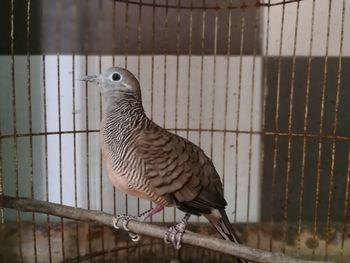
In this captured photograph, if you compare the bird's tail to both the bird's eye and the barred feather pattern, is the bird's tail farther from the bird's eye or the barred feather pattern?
the bird's eye

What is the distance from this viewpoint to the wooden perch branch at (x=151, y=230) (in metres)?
1.24

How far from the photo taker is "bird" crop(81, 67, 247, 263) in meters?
1.51

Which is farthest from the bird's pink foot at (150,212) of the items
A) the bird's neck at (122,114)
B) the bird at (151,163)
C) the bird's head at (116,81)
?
the bird's head at (116,81)

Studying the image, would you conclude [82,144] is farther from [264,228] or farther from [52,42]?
[264,228]

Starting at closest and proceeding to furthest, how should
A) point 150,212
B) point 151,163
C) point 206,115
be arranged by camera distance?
point 151,163
point 150,212
point 206,115

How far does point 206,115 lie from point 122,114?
1019 mm

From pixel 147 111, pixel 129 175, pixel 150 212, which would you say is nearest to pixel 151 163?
pixel 129 175

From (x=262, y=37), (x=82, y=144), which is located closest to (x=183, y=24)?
(x=262, y=37)

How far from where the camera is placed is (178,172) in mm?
1556

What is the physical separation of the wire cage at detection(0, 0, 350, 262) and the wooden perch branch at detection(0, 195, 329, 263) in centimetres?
79

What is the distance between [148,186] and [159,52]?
120 centimetres

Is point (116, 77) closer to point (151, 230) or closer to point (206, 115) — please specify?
point (151, 230)

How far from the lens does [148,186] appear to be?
150cm

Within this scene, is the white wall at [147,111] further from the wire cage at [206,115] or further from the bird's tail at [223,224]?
the bird's tail at [223,224]
